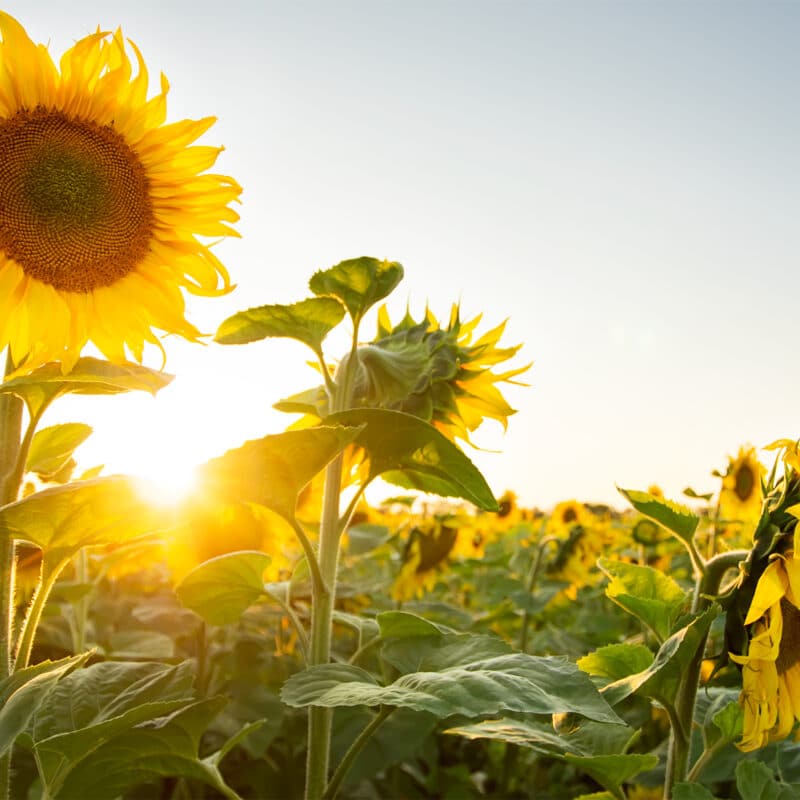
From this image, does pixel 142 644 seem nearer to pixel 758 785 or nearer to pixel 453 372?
pixel 453 372

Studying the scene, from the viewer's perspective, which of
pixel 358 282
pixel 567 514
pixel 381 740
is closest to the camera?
pixel 358 282

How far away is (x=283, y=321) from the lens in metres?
1.49

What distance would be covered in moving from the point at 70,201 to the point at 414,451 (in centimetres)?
84

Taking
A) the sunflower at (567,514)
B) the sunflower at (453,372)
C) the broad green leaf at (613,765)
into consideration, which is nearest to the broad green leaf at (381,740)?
the sunflower at (453,372)

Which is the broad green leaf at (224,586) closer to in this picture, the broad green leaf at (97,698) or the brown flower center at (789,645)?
the broad green leaf at (97,698)

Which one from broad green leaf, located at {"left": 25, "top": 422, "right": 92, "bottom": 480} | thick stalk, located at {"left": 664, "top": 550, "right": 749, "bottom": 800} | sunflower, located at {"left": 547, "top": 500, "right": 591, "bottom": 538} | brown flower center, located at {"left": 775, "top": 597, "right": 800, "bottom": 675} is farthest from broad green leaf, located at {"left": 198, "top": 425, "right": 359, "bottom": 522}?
sunflower, located at {"left": 547, "top": 500, "right": 591, "bottom": 538}

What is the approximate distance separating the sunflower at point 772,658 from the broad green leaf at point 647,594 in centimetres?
12

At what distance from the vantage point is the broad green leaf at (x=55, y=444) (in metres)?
1.50

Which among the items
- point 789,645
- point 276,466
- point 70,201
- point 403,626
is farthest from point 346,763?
point 70,201

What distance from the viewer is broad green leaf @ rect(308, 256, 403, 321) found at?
149 centimetres

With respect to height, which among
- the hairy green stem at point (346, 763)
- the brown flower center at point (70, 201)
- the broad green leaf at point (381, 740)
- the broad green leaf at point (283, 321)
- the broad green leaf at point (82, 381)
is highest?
the brown flower center at point (70, 201)

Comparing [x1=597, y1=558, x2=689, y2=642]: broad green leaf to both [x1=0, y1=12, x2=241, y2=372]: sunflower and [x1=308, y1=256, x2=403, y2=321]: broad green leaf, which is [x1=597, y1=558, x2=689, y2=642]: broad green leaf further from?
[x1=0, y1=12, x2=241, y2=372]: sunflower

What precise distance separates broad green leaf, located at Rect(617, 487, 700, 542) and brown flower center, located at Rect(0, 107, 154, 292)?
1.04 metres

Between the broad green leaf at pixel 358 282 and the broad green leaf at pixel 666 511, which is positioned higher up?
the broad green leaf at pixel 358 282
